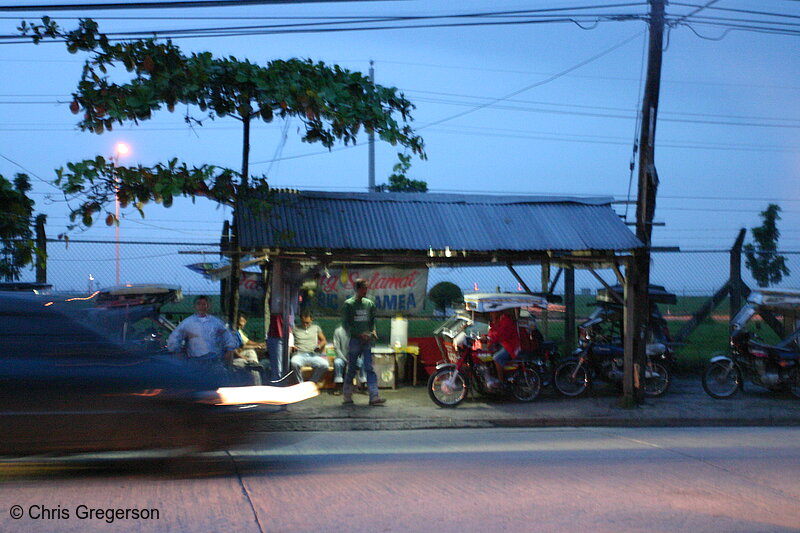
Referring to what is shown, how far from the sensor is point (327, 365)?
537 inches

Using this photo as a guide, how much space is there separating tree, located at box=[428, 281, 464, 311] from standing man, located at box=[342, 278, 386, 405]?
372 cm

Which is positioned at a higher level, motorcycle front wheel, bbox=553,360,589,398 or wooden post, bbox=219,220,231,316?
wooden post, bbox=219,220,231,316

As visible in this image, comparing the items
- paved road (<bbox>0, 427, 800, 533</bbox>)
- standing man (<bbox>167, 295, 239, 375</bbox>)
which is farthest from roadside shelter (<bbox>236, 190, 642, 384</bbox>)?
paved road (<bbox>0, 427, 800, 533</bbox>)

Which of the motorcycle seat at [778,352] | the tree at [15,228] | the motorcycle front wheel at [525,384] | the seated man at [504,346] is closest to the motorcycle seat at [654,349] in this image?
the motorcycle seat at [778,352]

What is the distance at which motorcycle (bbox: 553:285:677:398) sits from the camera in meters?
14.1

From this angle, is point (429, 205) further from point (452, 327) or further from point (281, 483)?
A: point (281, 483)

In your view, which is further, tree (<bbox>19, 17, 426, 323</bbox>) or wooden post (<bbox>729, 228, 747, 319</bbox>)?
wooden post (<bbox>729, 228, 747, 319</bbox>)

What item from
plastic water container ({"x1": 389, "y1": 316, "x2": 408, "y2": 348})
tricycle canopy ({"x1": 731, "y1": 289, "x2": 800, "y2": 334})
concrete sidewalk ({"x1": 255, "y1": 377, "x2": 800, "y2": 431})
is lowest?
concrete sidewalk ({"x1": 255, "y1": 377, "x2": 800, "y2": 431})

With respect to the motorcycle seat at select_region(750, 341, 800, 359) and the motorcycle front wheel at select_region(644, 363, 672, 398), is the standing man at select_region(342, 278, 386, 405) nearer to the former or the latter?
the motorcycle front wheel at select_region(644, 363, 672, 398)

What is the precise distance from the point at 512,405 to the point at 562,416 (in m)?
1.25

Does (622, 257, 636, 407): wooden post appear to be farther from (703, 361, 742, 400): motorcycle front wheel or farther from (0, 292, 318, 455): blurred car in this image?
(0, 292, 318, 455): blurred car

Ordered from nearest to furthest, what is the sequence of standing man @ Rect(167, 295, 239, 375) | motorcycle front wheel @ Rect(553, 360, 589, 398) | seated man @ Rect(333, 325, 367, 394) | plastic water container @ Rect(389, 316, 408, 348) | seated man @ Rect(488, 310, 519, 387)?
standing man @ Rect(167, 295, 239, 375) → seated man @ Rect(488, 310, 519, 387) → seated man @ Rect(333, 325, 367, 394) → motorcycle front wheel @ Rect(553, 360, 589, 398) → plastic water container @ Rect(389, 316, 408, 348)

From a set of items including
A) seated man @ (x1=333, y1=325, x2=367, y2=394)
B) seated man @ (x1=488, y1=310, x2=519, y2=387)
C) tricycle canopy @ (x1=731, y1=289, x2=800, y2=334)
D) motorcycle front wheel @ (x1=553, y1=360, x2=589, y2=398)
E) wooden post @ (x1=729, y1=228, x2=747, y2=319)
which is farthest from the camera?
wooden post @ (x1=729, y1=228, x2=747, y2=319)

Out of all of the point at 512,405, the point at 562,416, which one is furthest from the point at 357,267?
the point at 562,416
